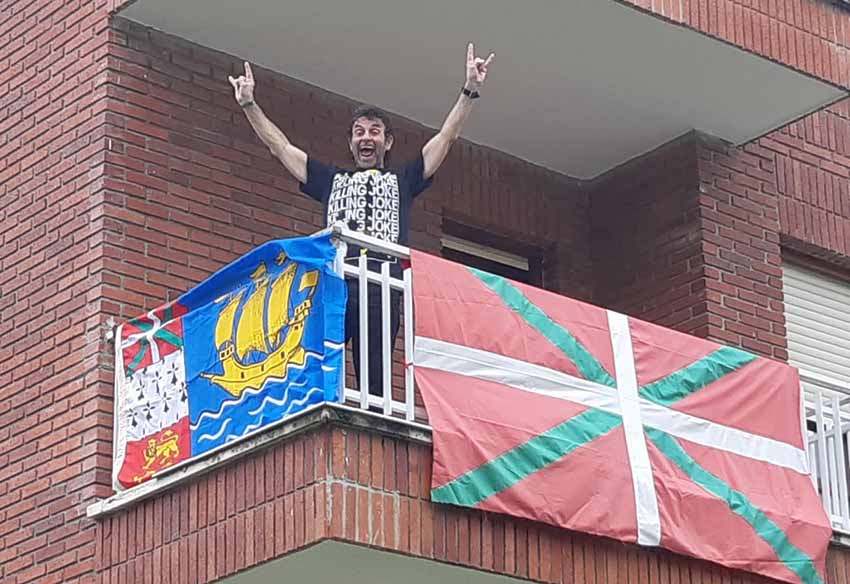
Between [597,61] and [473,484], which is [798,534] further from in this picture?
[597,61]

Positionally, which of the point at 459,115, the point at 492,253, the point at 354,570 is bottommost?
the point at 354,570

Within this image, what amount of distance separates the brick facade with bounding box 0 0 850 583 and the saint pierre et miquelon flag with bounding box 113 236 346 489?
24cm

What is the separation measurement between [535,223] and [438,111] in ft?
3.63

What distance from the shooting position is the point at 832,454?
11.1m

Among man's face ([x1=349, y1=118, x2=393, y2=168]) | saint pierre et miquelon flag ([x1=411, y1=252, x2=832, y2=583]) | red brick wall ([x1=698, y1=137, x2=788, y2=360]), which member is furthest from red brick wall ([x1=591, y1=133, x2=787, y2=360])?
man's face ([x1=349, y1=118, x2=393, y2=168])

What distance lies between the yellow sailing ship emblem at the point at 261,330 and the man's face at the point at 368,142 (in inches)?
44.1

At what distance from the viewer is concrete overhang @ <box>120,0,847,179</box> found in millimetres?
11453

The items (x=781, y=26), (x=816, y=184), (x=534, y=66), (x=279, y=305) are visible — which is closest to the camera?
(x=279, y=305)

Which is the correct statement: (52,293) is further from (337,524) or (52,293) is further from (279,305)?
(337,524)

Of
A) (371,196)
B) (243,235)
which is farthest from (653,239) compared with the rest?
(371,196)

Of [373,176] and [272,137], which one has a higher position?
[272,137]

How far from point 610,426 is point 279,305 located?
5.87 feet

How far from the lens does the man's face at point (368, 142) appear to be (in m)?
10.3

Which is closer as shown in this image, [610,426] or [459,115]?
[610,426]
